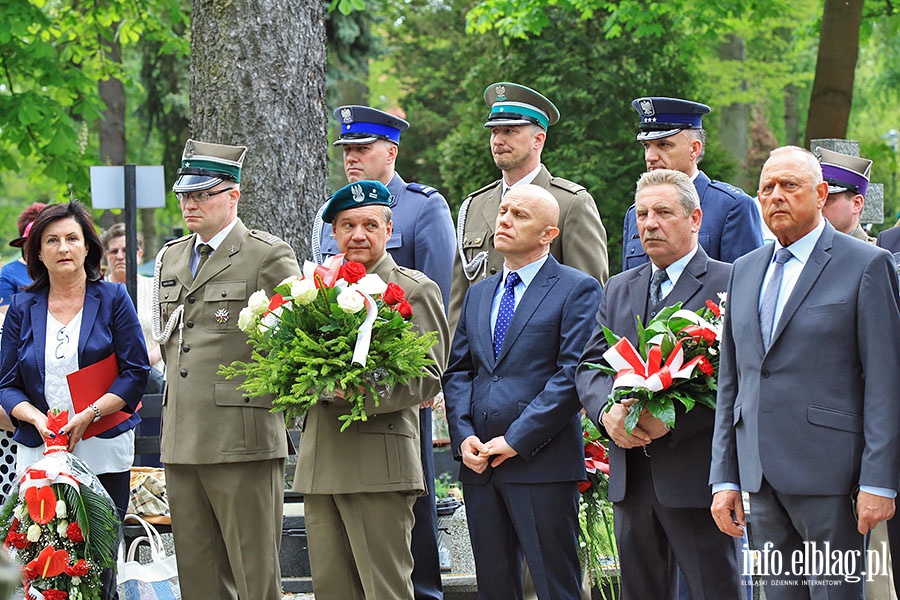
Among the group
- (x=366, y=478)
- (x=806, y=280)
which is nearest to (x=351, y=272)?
(x=366, y=478)

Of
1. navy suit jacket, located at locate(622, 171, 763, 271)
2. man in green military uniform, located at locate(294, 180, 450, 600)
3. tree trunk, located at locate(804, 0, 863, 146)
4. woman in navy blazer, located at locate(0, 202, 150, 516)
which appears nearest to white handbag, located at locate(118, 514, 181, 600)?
woman in navy blazer, located at locate(0, 202, 150, 516)

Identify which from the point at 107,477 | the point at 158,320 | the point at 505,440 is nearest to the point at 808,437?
the point at 505,440

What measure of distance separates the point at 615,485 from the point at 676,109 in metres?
2.08

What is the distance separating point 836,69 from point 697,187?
8.66 m

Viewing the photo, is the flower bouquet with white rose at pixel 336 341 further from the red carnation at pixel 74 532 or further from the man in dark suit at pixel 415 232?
the red carnation at pixel 74 532

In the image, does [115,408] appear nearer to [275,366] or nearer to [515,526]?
[275,366]

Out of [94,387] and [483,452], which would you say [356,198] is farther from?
[94,387]

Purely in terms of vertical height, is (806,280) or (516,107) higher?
(516,107)

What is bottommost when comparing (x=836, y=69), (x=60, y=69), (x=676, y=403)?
(x=676, y=403)

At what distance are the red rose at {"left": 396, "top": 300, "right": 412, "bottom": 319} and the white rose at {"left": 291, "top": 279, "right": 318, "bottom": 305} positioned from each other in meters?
0.38

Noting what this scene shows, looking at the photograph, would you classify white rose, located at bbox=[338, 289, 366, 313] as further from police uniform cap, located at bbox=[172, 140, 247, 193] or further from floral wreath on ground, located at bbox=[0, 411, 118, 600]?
floral wreath on ground, located at bbox=[0, 411, 118, 600]

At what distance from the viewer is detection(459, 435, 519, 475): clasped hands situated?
17.0 ft

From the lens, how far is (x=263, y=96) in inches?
324

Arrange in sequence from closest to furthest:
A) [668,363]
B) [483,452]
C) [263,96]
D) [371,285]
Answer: [668,363]
[371,285]
[483,452]
[263,96]
